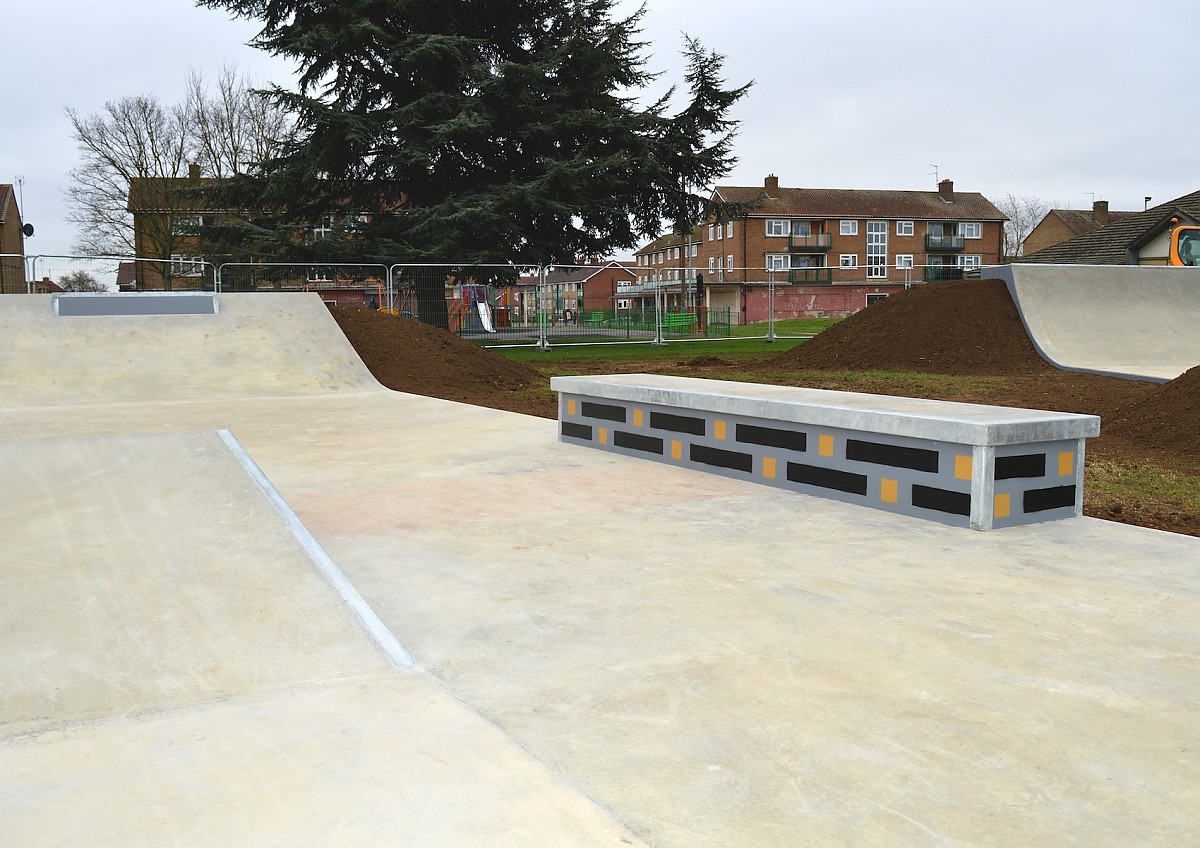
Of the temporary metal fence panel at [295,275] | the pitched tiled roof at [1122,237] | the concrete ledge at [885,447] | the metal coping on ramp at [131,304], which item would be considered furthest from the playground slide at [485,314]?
the pitched tiled roof at [1122,237]

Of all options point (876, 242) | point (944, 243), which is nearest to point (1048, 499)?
point (876, 242)

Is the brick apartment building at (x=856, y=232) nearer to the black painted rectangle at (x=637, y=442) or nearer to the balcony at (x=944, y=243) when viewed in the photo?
the balcony at (x=944, y=243)

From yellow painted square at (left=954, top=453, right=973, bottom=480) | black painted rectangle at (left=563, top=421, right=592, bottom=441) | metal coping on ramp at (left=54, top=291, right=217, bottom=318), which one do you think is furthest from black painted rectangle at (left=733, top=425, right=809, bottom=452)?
metal coping on ramp at (left=54, top=291, right=217, bottom=318)

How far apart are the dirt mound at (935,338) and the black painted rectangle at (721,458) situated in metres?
10.9

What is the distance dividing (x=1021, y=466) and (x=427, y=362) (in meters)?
12.3

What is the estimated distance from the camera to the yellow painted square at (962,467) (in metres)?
5.23

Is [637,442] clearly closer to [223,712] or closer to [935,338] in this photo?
[223,712]

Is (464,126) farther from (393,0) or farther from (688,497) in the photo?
(688,497)

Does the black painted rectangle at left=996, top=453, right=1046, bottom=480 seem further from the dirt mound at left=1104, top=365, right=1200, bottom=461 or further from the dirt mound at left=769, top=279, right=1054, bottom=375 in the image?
the dirt mound at left=769, top=279, right=1054, bottom=375

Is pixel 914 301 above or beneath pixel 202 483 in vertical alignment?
above

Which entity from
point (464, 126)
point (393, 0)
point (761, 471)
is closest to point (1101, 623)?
point (761, 471)

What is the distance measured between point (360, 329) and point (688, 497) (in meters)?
12.0

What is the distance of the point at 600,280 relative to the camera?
9619 cm

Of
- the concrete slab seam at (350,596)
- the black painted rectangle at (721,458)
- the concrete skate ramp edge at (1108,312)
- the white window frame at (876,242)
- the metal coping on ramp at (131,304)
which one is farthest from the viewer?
the white window frame at (876,242)
